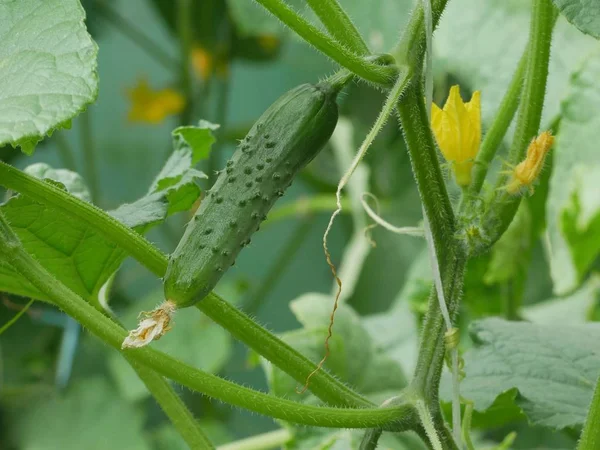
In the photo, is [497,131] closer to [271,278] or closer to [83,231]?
[83,231]

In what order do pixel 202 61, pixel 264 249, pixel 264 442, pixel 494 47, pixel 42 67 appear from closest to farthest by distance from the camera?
pixel 42 67, pixel 264 442, pixel 494 47, pixel 202 61, pixel 264 249

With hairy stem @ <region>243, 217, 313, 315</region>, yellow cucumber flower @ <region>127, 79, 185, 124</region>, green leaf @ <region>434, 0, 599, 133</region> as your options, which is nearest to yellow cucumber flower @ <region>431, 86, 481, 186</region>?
green leaf @ <region>434, 0, 599, 133</region>

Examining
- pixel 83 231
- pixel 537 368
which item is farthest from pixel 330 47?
pixel 537 368

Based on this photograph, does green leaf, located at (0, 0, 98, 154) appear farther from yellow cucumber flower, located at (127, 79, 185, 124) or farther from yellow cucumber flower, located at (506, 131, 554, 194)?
yellow cucumber flower, located at (127, 79, 185, 124)

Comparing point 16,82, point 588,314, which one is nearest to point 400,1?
point 588,314

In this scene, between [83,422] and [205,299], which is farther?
[83,422]

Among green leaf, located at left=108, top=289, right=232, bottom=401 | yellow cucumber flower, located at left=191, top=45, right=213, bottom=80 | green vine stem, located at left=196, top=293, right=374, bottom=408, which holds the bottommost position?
green leaf, located at left=108, top=289, right=232, bottom=401
